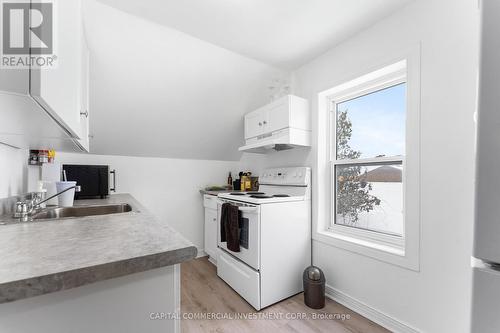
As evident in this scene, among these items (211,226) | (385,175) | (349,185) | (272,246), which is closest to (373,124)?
(385,175)

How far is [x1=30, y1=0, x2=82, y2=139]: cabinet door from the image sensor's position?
556mm

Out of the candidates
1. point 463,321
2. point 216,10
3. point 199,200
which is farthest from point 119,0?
point 463,321

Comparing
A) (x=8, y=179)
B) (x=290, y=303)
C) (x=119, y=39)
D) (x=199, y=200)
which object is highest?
(x=119, y=39)

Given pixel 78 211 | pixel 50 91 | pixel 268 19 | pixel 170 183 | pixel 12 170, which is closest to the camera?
pixel 50 91

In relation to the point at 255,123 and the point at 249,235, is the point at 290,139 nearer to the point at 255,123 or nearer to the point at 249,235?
the point at 255,123

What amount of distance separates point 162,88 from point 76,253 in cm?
207

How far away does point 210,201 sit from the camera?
3.02 metres

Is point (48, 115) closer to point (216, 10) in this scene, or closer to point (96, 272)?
point (96, 272)

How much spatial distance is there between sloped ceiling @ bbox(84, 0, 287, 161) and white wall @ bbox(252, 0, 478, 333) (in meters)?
1.42

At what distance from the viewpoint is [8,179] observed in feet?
4.29

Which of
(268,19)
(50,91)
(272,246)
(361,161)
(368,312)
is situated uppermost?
(268,19)

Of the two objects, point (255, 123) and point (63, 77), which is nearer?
point (63, 77)

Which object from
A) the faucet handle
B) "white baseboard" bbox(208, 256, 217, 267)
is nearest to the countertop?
the faucet handle

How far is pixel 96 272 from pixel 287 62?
98.9 inches
